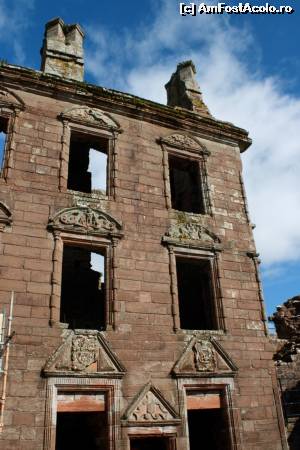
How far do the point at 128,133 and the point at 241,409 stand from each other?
7.89 meters

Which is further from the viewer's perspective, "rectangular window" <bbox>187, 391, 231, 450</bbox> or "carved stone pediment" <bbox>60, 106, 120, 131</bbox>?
"carved stone pediment" <bbox>60, 106, 120, 131</bbox>

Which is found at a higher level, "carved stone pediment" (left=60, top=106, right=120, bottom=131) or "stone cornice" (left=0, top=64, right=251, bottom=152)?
"stone cornice" (left=0, top=64, right=251, bottom=152)

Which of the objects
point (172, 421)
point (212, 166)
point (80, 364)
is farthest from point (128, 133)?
point (172, 421)

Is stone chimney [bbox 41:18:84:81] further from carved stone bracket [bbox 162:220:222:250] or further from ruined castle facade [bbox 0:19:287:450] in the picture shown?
carved stone bracket [bbox 162:220:222:250]

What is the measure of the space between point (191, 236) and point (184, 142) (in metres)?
3.30

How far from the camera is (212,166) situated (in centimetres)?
1262

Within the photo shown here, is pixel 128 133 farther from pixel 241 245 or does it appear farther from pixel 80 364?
pixel 80 364

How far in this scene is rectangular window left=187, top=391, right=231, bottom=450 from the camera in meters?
9.27

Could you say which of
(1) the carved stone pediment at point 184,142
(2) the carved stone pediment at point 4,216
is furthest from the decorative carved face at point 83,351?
(1) the carved stone pediment at point 184,142

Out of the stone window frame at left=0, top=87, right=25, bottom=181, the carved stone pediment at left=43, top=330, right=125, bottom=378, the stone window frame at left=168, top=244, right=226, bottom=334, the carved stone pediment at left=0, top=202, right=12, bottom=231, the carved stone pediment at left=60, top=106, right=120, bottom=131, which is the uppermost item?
the carved stone pediment at left=60, top=106, right=120, bottom=131

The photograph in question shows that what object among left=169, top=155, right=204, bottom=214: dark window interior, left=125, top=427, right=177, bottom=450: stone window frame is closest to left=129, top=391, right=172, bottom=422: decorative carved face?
left=125, top=427, right=177, bottom=450: stone window frame

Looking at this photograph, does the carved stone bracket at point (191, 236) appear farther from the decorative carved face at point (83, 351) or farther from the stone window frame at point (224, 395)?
the stone window frame at point (224, 395)

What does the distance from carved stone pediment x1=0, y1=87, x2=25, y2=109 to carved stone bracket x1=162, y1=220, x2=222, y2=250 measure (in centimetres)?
513

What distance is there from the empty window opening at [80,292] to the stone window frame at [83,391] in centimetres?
397
